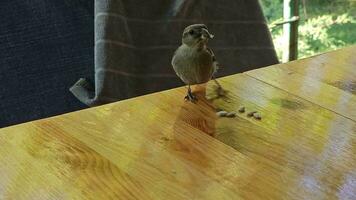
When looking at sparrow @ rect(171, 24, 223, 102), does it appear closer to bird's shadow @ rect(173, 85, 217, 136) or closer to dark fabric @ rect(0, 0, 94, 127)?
bird's shadow @ rect(173, 85, 217, 136)

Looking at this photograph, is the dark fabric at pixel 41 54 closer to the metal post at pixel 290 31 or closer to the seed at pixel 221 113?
the seed at pixel 221 113

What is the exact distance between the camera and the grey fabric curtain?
1729mm

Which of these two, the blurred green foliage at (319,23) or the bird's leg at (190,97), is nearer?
the bird's leg at (190,97)

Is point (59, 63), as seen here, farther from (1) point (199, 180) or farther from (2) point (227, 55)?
(1) point (199, 180)

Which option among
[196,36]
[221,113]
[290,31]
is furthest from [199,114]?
[290,31]

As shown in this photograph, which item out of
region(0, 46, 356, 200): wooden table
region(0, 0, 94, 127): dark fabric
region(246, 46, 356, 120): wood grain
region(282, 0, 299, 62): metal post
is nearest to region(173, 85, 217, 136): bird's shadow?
region(0, 46, 356, 200): wooden table

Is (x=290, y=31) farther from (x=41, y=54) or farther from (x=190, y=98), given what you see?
(x=190, y=98)

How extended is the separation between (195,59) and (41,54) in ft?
2.57

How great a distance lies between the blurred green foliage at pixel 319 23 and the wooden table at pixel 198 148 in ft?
4.45

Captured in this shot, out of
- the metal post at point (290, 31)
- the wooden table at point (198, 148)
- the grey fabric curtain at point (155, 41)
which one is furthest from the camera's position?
the metal post at point (290, 31)

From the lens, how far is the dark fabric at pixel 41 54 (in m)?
1.80

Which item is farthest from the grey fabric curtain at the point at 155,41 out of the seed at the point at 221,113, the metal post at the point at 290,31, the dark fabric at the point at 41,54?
the seed at the point at 221,113

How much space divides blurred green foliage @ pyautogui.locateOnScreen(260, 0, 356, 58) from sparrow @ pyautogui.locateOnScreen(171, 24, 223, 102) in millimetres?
1391

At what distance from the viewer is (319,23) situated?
2.55m
